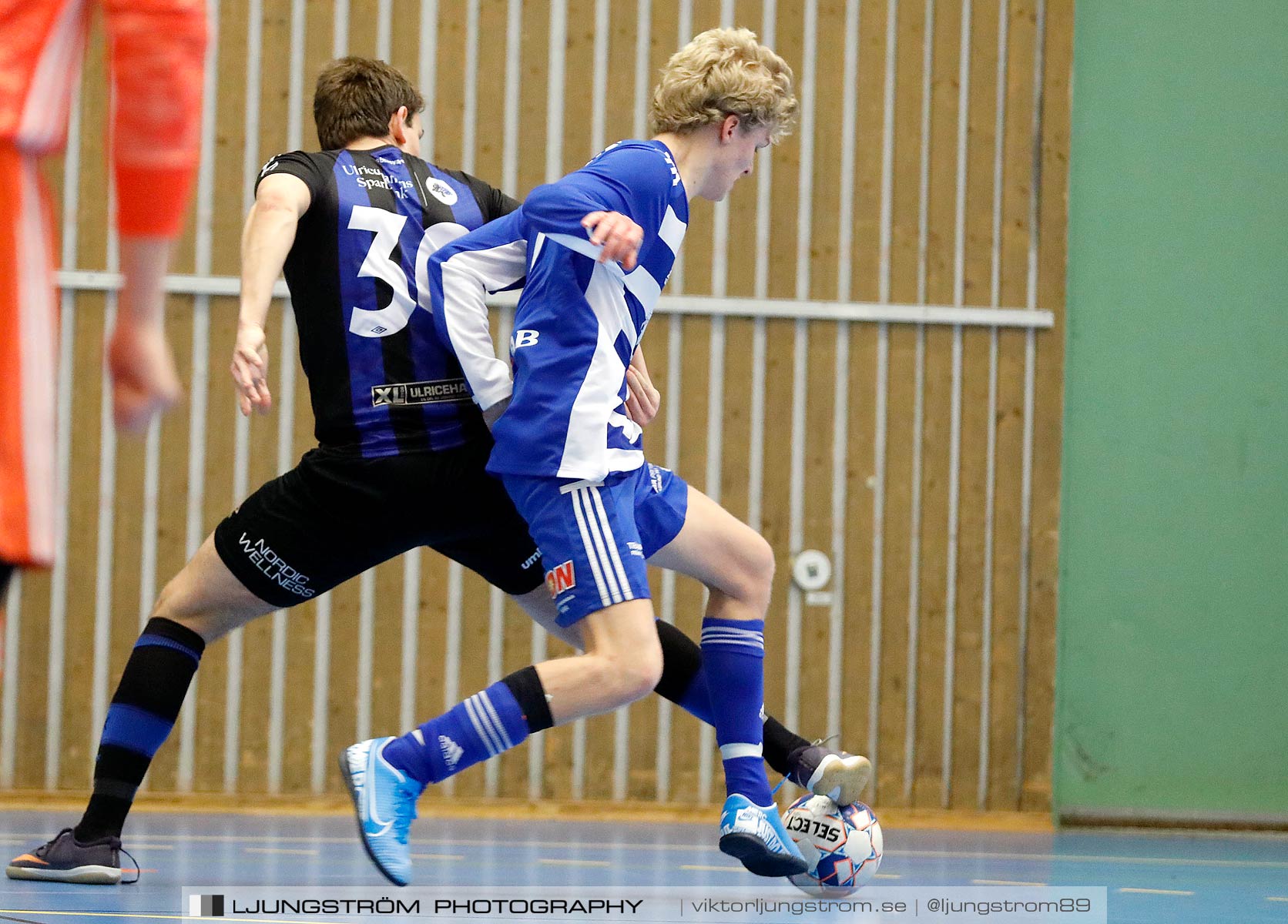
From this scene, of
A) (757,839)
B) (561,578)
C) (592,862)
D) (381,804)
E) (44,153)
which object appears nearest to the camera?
(44,153)

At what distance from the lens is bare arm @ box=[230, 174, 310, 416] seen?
8.61ft

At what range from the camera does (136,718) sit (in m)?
2.97

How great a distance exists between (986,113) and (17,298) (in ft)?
17.4

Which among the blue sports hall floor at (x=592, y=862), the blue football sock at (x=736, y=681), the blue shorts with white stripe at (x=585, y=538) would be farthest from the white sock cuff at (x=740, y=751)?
the blue shorts with white stripe at (x=585, y=538)

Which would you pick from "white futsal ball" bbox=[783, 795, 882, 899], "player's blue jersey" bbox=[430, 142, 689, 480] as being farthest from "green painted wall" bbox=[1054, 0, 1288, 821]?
"player's blue jersey" bbox=[430, 142, 689, 480]

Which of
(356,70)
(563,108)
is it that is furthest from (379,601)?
(356,70)

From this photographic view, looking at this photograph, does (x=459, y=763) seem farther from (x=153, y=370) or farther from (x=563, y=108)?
(x=563, y=108)

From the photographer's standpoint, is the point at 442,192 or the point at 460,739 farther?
the point at 442,192

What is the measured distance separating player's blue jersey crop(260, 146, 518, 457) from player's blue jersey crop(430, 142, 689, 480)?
0.16m

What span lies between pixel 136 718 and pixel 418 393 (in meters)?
0.89

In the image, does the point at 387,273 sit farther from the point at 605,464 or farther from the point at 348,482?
the point at 605,464

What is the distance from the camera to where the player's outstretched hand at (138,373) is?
4.53ft

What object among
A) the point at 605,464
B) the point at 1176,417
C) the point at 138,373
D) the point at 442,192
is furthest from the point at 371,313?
the point at 1176,417

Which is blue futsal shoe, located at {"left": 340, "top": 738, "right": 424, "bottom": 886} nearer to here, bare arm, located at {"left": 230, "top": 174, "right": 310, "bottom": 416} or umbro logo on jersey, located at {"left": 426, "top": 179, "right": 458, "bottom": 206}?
bare arm, located at {"left": 230, "top": 174, "right": 310, "bottom": 416}
